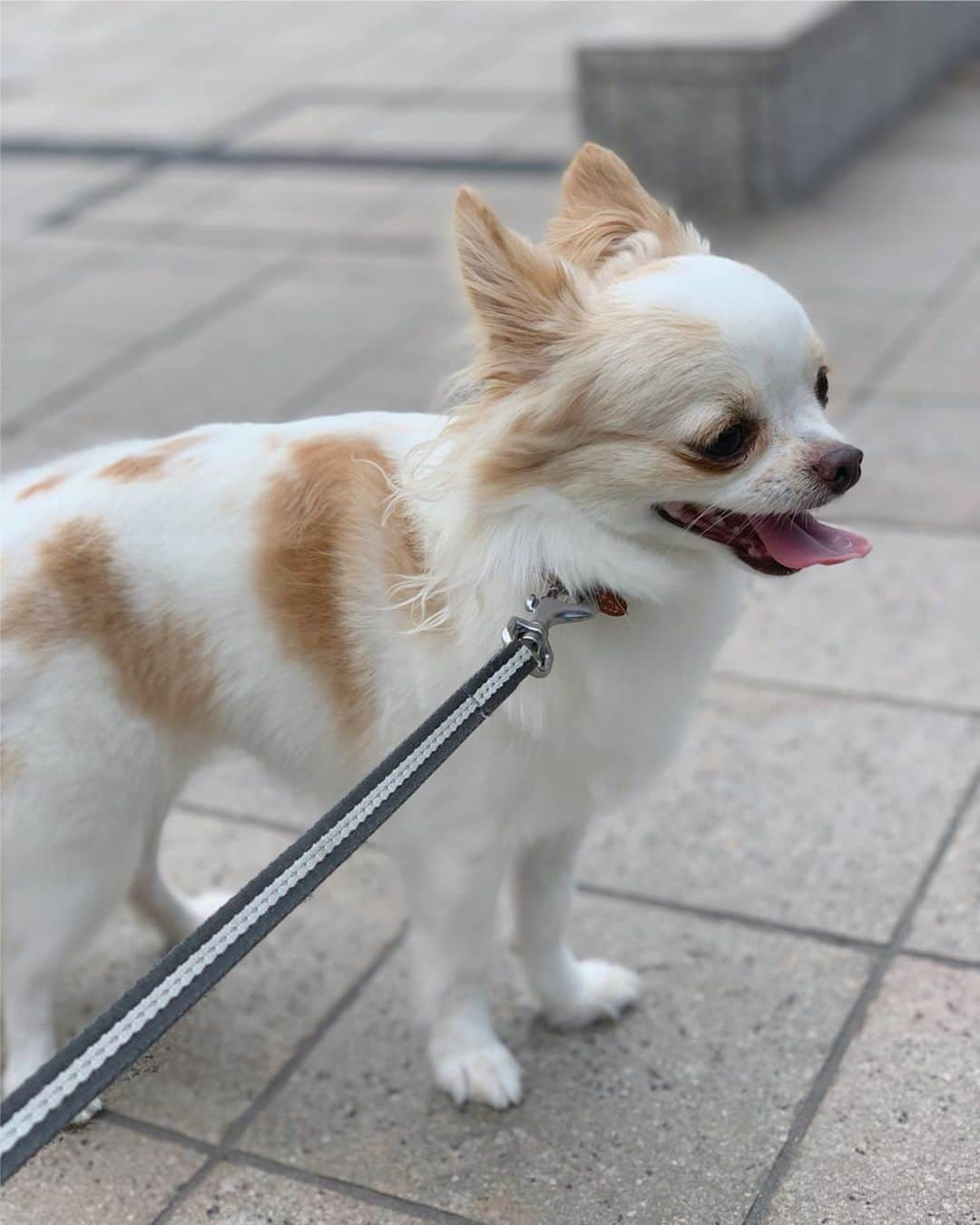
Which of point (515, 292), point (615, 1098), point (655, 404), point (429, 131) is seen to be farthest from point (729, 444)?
point (429, 131)

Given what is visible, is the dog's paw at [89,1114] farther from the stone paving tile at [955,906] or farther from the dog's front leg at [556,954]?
the stone paving tile at [955,906]

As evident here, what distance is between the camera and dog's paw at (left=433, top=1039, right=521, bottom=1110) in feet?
9.93

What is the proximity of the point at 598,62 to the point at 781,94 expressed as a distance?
97 cm

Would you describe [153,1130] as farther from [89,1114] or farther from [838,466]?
[838,466]

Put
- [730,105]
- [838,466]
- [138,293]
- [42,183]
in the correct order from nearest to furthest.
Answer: [838,466] < [138,293] < [730,105] < [42,183]

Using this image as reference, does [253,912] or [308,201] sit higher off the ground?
[253,912]

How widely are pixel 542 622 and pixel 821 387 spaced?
0.59 m

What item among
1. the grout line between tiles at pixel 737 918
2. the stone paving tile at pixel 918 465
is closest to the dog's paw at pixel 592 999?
the grout line between tiles at pixel 737 918

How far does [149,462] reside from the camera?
2771 millimetres

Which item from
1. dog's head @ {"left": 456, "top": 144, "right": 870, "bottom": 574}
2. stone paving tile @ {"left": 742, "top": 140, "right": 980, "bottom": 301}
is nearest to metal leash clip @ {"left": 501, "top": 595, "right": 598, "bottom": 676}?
dog's head @ {"left": 456, "top": 144, "right": 870, "bottom": 574}

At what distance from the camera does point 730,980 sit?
329cm

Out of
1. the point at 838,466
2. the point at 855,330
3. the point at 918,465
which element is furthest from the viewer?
the point at 855,330

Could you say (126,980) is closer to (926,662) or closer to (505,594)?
(505,594)

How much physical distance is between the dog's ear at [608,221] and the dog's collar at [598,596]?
532 mm
